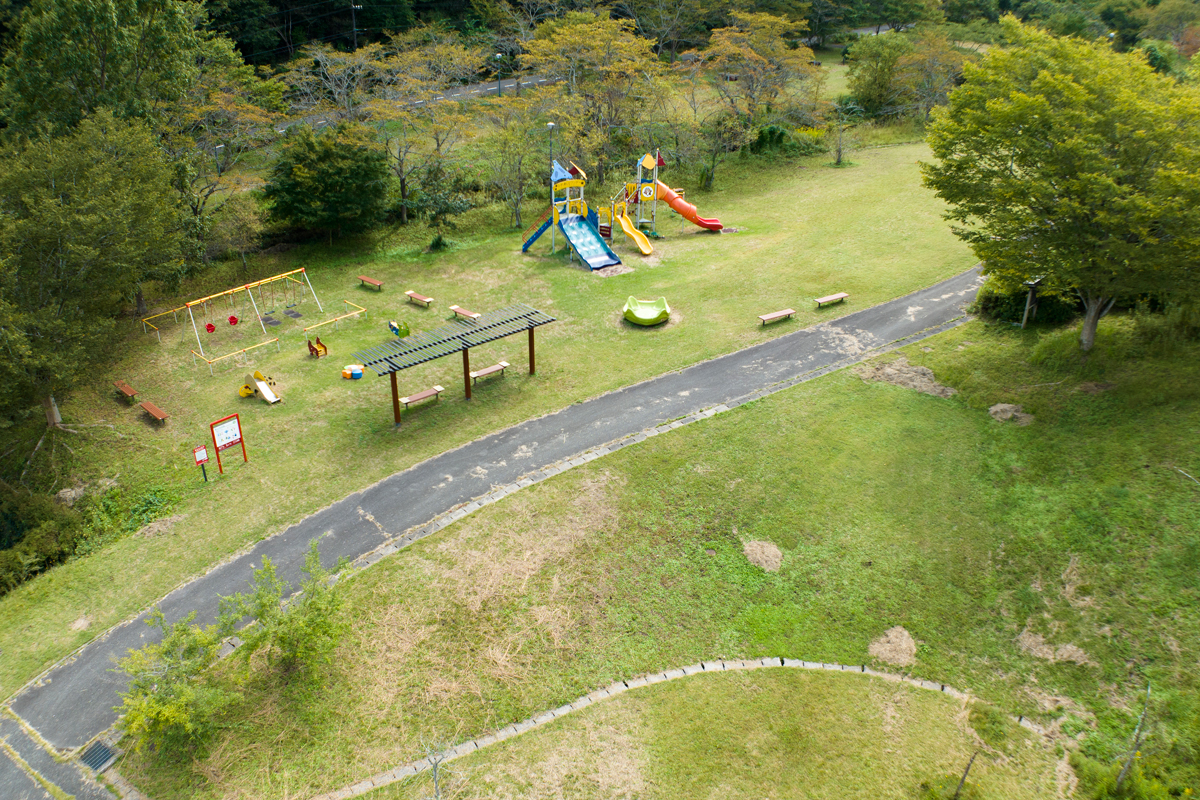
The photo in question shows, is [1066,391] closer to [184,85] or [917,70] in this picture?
[184,85]

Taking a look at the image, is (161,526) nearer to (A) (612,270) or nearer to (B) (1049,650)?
(A) (612,270)

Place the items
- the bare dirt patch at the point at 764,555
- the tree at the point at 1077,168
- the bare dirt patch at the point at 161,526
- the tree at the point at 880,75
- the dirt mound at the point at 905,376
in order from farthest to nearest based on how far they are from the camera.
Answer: the tree at the point at 880,75 < the dirt mound at the point at 905,376 < the bare dirt patch at the point at 161,526 < the tree at the point at 1077,168 < the bare dirt patch at the point at 764,555

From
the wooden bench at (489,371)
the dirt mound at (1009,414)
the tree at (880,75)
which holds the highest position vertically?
the tree at (880,75)

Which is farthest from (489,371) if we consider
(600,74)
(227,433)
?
(600,74)

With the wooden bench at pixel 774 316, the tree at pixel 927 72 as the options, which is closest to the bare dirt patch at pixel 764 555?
the wooden bench at pixel 774 316

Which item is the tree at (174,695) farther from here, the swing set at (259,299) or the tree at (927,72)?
the tree at (927,72)

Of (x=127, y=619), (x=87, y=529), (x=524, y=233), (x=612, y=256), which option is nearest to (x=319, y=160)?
(x=524, y=233)
